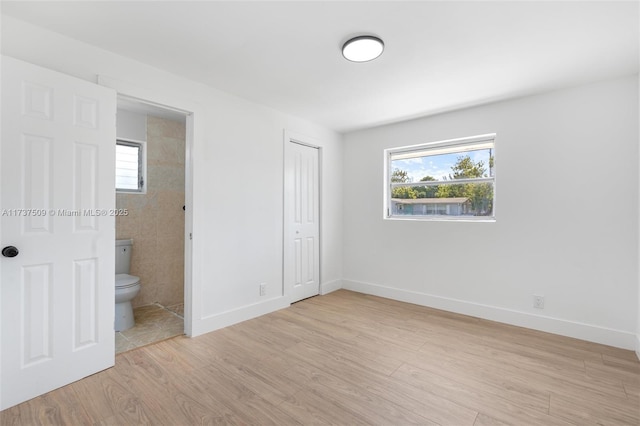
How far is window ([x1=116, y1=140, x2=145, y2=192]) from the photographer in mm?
3492

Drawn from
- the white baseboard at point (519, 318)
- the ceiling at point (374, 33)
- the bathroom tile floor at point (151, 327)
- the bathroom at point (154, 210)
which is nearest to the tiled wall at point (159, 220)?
the bathroom at point (154, 210)

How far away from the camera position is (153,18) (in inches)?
73.5

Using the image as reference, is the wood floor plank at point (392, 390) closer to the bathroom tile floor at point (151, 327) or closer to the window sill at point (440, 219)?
the bathroom tile floor at point (151, 327)

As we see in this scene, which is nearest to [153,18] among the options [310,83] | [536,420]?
[310,83]

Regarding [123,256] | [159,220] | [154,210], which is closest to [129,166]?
[154,210]

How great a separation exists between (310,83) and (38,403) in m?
3.03

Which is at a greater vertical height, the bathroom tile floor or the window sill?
the window sill

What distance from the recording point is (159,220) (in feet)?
12.3

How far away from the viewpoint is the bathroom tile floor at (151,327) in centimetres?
264

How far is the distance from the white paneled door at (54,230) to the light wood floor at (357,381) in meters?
0.21

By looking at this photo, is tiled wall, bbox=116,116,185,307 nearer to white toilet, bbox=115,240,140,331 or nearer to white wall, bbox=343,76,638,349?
white toilet, bbox=115,240,140,331

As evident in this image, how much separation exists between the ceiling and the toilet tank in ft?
6.59

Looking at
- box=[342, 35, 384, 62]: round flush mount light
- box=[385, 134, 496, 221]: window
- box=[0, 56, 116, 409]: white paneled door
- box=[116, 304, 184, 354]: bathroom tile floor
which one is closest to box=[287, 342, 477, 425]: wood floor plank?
box=[116, 304, 184, 354]: bathroom tile floor

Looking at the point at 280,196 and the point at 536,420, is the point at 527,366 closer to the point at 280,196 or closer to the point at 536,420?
the point at 536,420
